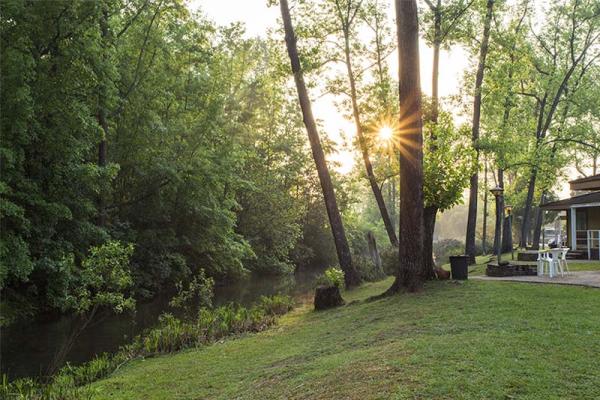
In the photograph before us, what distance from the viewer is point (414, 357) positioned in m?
5.34

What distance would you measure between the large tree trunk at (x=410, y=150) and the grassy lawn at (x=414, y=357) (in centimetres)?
98

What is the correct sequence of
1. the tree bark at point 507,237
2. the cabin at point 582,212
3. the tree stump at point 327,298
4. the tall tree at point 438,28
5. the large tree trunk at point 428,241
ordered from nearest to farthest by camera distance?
1. the large tree trunk at point 428,241
2. the tree stump at point 327,298
3. the tall tree at point 438,28
4. the cabin at point 582,212
5. the tree bark at point 507,237

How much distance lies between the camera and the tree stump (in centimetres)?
1191

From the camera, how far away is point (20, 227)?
1107 cm

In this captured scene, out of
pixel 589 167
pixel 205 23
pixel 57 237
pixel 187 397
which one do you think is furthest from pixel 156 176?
pixel 589 167

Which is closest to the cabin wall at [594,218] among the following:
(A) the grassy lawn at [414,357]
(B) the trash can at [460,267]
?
(B) the trash can at [460,267]

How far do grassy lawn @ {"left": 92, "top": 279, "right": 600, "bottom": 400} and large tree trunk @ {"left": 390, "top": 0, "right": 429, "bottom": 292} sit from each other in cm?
98

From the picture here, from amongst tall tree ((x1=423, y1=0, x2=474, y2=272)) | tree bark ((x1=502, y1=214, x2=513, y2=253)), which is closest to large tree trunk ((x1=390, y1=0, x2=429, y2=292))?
tall tree ((x1=423, y1=0, x2=474, y2=272))

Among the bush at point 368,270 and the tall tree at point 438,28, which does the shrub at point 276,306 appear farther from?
the tall tree at point 438,28

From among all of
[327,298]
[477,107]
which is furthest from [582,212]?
[327,298]

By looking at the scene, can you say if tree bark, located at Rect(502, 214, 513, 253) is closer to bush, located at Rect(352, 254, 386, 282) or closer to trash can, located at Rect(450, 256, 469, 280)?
bush, located at Rect(352, 254, 386, 282)

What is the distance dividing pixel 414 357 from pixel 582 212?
20876 mm

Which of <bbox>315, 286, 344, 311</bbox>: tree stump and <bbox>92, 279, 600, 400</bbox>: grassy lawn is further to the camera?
<bbox>315, 286, 344, 311</bbox>: tree stump

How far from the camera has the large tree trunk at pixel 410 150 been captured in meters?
10.7
